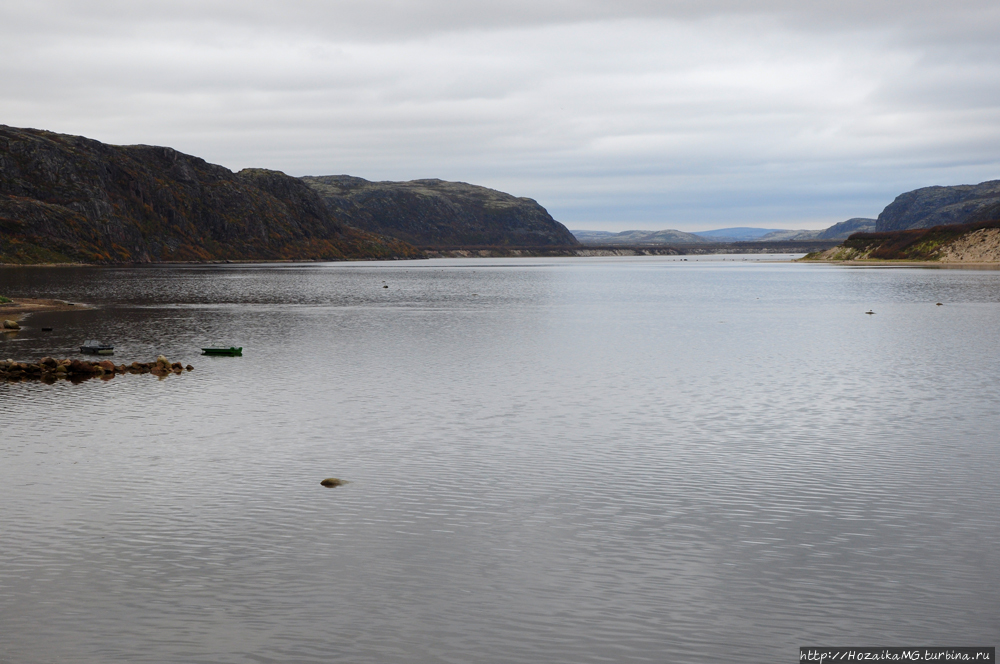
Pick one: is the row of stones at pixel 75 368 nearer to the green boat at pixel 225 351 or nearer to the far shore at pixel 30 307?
the green boat at pixel 225 351

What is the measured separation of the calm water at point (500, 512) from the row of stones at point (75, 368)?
257 centimetres

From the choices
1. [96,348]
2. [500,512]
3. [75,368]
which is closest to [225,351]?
[96,348]

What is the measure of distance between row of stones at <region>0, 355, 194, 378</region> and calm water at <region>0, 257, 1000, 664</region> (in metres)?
2.57

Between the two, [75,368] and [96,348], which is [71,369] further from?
[96,348]

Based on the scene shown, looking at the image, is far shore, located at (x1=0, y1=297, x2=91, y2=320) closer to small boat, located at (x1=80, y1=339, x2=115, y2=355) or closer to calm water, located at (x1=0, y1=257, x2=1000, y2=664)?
small boat, located at (x1=80, y1=339, x2=115, y2=355)

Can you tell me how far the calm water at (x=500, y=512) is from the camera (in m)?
16.1

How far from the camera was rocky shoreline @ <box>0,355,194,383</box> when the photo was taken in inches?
1912

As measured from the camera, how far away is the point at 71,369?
49844 mm

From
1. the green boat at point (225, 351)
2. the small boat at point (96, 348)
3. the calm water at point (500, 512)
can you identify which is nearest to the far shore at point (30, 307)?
the small boat at point (96, 348)

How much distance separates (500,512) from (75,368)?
34.3m

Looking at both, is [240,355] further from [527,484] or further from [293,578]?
[293,578]

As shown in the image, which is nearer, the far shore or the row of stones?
the row of stones

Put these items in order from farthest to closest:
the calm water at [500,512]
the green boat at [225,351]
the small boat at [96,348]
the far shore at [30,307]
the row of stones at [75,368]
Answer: the far shore at [30,307], the green boat at [225,351], the small boat at [96,348], the row of stones at [75,368], the calm water at [500,512]

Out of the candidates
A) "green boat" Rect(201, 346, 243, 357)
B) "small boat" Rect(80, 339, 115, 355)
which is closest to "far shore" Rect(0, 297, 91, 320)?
"small boat" Rect(80, 339, 115, 355)
